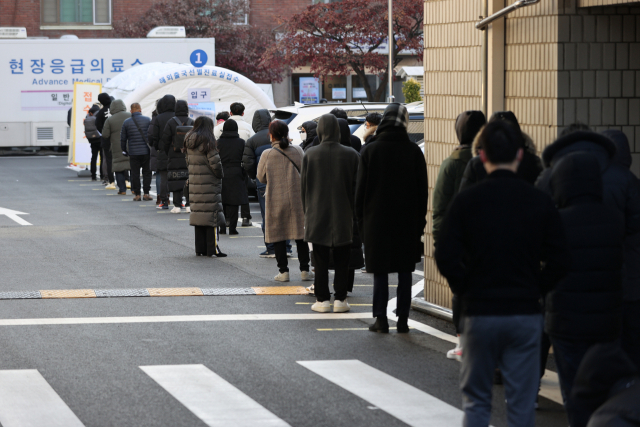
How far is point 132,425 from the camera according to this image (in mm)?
5578

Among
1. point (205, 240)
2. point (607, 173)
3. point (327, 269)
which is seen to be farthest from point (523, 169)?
point (205, 240)

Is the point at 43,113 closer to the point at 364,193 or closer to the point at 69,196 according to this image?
the point at 69,196

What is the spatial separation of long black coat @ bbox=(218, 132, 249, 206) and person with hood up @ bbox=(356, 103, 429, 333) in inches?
233

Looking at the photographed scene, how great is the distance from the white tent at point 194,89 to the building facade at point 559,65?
1818 centimetres

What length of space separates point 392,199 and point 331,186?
3.26ft

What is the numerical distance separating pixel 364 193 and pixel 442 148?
118 cm

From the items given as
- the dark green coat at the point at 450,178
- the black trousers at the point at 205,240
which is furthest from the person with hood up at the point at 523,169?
the black trousers at the point at 205,240

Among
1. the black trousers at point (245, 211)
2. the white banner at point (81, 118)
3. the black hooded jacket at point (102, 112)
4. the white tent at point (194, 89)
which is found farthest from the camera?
the white tent at point (194, 89)

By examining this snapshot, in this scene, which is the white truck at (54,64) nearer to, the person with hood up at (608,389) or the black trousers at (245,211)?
the black trousers at (245,211)

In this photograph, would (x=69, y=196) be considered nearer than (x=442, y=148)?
No

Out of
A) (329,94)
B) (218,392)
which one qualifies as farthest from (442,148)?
(329,94)

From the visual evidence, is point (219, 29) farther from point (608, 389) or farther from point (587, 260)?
point (608, 389)

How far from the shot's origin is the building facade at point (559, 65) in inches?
292

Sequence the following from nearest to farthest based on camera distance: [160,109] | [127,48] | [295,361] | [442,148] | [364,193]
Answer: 1. [295,361]
2. [364,193]
3. [442,148]
4. [160,109]
5. [127,48]
